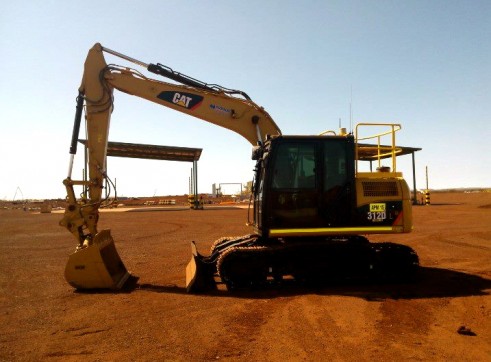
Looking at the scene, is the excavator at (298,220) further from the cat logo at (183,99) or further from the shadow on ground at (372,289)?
the cat logo at (183,99)

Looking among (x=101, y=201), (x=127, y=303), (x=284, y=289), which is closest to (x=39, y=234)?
(x=101, y=201)

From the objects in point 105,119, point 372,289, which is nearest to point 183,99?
point 105,119

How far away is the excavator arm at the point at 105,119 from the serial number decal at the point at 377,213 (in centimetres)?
264

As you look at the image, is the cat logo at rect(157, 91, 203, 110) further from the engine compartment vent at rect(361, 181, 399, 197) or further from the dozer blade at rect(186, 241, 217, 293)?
the engine compartment vent at rect(361, 181, 399, 197)

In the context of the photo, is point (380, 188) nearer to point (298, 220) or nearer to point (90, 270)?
point (298, 220)

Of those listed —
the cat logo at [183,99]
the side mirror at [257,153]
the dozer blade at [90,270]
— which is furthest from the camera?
the cat logo at [183,99]

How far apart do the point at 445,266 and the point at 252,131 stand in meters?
5.91

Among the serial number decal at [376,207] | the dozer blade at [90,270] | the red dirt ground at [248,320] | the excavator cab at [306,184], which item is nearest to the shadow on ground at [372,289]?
the red dirt ground at [248,320]

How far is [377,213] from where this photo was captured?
7598 millimetres

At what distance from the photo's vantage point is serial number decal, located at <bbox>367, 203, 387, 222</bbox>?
298 inches

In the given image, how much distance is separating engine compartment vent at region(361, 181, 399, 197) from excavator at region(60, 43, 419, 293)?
20 mm

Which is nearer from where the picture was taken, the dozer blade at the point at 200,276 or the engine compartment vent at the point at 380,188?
the dozer blade at the point at 200,276

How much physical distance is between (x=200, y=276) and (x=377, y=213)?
3.74 m

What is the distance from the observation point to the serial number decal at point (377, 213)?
7.57 metres
